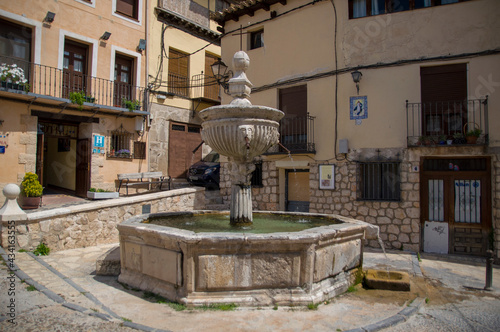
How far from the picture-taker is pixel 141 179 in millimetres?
12102

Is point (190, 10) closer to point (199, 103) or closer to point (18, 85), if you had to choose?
point (199, 103)

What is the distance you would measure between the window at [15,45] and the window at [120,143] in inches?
123

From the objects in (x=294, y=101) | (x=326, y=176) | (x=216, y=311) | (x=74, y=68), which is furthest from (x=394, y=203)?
(x=74, y=68)

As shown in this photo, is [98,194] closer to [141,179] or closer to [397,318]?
[141,179]

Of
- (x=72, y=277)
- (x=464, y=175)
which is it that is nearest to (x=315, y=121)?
(x=464, y=175)

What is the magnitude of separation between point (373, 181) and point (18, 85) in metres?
9.97

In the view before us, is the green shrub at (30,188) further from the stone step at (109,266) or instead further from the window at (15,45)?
the stone step at (109,266)

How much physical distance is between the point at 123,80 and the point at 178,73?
2.53 meters

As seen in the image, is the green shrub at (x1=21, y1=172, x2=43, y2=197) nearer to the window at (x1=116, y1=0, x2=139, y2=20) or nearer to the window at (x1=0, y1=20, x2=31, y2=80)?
the window at (x1=0, y1=20, x2=31, y2=80)

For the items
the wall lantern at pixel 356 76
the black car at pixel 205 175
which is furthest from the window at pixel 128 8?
the wall lantern at pixel 356 76

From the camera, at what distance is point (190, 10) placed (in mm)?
14641

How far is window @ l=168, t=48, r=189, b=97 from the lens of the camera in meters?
13.9

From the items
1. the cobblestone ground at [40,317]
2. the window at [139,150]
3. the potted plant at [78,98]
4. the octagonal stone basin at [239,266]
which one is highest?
the potted plant at [78,98]

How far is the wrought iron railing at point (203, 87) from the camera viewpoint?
1485 centimetres
